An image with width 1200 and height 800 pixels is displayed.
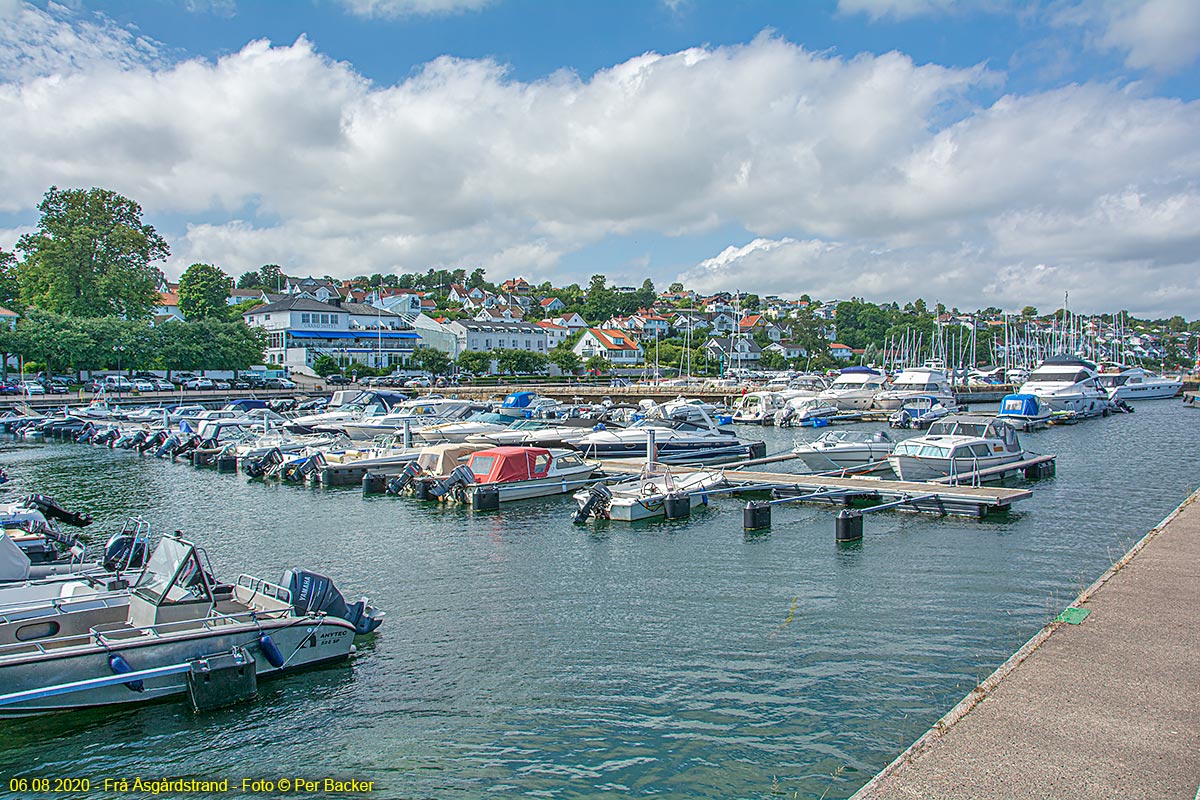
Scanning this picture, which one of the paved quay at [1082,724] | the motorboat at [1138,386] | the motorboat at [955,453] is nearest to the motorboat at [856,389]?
the motorboat at [1138,386]

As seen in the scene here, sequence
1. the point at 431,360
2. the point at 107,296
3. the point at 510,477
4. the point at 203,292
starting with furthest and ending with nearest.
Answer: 1. the point at 203,292
2. the point at 431,360
3. the point at 107,296
4. the point at 510,477

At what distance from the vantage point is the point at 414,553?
21484mm

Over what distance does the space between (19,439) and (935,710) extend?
2328 inches

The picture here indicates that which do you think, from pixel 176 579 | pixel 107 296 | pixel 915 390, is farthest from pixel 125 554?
pixel 107 296

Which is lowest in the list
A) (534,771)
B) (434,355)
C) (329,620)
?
(534,771)

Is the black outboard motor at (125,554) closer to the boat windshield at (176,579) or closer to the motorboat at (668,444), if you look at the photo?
the boat windshield at (176,579)

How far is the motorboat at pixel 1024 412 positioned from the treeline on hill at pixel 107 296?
71.6 m

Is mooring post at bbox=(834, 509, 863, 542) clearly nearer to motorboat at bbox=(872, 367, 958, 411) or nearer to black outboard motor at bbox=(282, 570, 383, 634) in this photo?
black outboard motor at bbox=(282, 570, 383, 634)

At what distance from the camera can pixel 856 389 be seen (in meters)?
69.6

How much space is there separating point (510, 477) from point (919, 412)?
1667 inches

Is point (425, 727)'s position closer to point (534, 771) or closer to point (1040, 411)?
point (534, 771)

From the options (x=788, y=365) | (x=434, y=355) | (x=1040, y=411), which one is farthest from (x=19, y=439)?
(x=788, y=365)

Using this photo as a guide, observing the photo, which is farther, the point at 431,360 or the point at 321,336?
the point at 321,336

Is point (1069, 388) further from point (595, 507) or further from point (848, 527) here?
point (595, 507)
